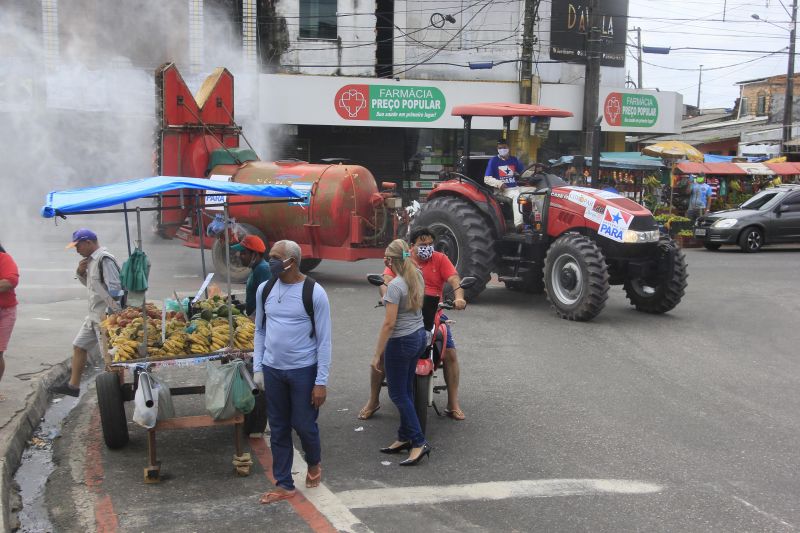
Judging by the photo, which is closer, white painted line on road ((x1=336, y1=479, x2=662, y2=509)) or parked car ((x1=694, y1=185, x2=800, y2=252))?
white painted line on road ((x1=336, y1=479, x2=662, y2=509))

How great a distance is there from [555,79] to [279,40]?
376 inches

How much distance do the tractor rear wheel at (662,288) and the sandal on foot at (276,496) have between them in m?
7.83

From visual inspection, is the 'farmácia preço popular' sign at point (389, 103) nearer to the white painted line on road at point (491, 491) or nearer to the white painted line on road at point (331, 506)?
the white painted line on road at point (331, 506)

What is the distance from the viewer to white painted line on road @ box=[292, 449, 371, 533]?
5.08 meters

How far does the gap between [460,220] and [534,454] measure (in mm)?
6619

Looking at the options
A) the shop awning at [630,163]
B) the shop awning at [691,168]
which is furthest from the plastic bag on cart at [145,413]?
the shop awning at [691,168]

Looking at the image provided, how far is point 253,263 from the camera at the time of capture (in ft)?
22.4

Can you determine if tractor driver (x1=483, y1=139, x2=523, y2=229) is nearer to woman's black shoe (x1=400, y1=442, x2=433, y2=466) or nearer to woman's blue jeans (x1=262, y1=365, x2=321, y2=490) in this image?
woman's black shoe (x1=400, y1=442, x2=433, y2=466)

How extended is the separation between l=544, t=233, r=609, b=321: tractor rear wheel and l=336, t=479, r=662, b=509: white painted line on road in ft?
18.0

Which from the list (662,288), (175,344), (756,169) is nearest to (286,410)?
(175,344)

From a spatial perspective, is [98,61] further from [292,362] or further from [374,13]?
[292,362]

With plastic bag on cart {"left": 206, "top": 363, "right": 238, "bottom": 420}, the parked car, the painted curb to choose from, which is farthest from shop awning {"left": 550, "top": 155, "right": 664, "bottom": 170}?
plastic bag on cart {"left": 206, "top": 363, "right": 238, "bottom": 420}

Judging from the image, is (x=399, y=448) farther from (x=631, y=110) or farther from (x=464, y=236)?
(x=631, y=110)

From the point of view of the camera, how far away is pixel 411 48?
27.9 m
